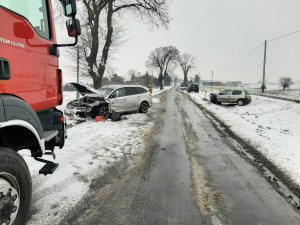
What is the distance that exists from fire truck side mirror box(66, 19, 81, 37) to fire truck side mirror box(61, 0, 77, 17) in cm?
9

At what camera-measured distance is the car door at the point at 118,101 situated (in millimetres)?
16422

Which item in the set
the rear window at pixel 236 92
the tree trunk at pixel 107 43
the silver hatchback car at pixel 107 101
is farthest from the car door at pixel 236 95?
the silver hatchback car at pixel 107 101

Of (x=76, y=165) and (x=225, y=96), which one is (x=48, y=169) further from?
(x=225, y=96)

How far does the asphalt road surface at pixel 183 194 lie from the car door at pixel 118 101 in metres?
8.34

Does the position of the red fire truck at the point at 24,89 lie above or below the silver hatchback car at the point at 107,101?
above

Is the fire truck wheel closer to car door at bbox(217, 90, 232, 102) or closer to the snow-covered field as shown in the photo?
the snow-covered field

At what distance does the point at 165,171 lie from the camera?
6.53 metres

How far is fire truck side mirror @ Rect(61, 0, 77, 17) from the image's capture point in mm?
4156

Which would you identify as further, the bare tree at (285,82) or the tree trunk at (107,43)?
the bare tree at (285,82)

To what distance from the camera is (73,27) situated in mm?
4324

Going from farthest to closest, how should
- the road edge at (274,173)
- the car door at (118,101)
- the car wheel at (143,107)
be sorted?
the car wheel at (143,107)
the car door at (118,101)
the road edge at (274,173)

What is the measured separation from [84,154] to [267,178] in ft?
13.3

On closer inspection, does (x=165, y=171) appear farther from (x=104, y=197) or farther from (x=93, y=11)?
(x=93, y=11)

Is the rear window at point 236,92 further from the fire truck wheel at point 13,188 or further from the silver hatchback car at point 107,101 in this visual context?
the fire truck wheel at point 13,188
